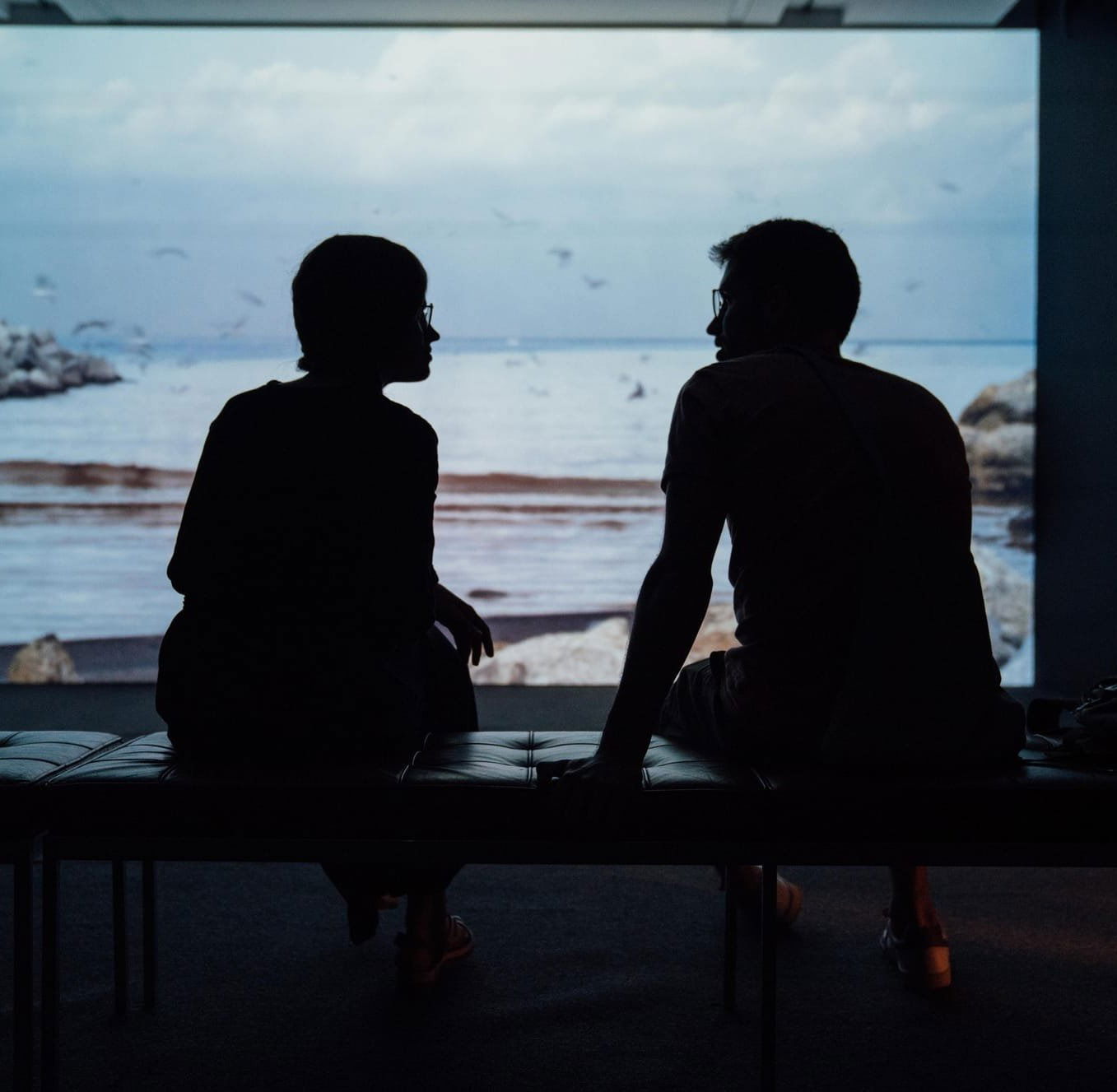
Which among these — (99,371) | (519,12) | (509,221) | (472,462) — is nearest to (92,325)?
(99,371)

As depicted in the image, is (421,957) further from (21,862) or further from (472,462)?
(472,462)

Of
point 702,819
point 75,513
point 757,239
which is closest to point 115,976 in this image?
point 702,819

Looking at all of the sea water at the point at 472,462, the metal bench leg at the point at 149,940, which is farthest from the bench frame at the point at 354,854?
the sea water at the point at 472,462

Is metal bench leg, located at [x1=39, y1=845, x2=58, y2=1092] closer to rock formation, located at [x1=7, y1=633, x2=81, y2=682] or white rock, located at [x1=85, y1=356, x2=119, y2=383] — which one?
rock formation, located at [x1=7, y1=633, x2=81, y2=682]

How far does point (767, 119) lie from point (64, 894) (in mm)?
4153

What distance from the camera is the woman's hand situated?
165cm

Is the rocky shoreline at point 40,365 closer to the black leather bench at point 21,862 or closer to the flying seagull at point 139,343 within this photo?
the flying seagull at point 139,343

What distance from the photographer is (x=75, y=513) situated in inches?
198

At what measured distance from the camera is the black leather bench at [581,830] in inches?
48.1

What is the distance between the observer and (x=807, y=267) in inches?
A: 54.5

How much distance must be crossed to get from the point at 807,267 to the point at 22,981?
1.18 metres

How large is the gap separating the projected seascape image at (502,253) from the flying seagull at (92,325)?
0.01 metres

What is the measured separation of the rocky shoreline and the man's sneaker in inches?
172

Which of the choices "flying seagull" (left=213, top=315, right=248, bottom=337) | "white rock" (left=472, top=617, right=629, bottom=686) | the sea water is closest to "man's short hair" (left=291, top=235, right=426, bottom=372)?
"white rock" (left=472, top=617, right=629, bottom=686)
